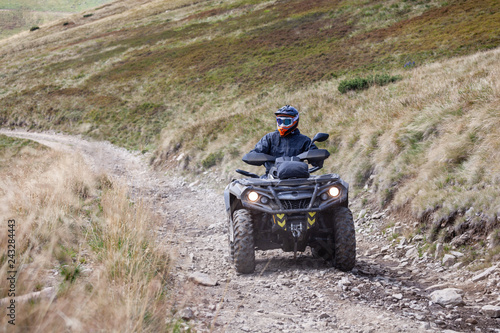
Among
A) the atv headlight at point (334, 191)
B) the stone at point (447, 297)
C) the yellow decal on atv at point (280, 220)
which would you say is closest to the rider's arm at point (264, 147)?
the atv headlight at point (334, 191)

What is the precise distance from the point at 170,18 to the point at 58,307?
61.9 m

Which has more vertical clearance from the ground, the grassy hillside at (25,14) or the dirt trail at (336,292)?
the grassy hillside at (25,14)

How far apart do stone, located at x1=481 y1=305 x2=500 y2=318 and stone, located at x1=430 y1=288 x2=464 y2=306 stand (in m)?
0.26

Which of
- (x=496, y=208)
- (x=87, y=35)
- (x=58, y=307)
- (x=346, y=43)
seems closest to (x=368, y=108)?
(x=496, y=208)

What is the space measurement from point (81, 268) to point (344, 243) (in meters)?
3.29

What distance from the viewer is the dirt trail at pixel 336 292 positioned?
13.1 feet

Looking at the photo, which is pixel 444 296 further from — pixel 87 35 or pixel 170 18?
pixel 87 35

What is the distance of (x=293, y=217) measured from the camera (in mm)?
5582

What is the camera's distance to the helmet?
667 cm

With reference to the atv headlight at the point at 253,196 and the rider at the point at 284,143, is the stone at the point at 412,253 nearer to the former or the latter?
the rider at the point at 284,143

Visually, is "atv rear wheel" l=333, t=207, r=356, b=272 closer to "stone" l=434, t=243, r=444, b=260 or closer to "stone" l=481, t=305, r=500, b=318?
"stone" l=434, t=243, r=444, b=260

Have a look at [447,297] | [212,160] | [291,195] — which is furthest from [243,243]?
[212,160]

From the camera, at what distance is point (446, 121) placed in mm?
8680

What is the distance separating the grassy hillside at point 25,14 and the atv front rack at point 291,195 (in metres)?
164
